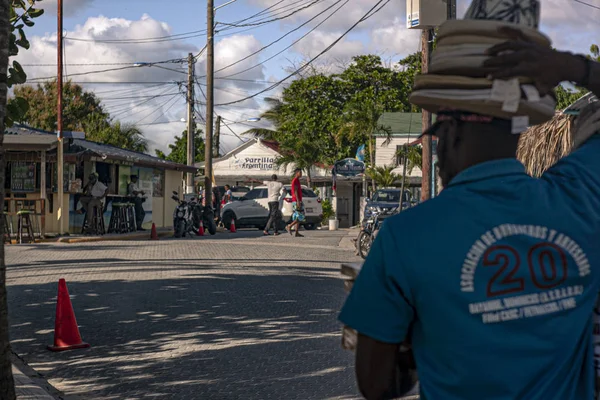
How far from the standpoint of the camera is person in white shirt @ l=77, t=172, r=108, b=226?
82.4 ft

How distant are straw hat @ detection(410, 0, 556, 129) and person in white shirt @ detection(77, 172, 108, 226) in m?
23.9

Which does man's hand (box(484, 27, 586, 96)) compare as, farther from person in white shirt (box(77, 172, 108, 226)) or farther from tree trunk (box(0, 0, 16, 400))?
person in white shirt (box(77, 172, 108, 226))

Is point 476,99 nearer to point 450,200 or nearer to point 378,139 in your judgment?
point 450,200

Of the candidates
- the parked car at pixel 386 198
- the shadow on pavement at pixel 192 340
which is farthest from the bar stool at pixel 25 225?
the shadow on pavement at pixel 192 340

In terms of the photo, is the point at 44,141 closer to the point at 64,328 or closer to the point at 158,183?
the point at 158,183

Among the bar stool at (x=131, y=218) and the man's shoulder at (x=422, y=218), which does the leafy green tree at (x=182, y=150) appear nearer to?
the bar stool at (x=131, y=218)

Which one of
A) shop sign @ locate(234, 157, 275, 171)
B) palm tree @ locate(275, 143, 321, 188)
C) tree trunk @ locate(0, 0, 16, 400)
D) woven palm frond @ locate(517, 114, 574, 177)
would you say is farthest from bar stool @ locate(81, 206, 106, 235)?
shop sign @ locate(234, 157, 275, 171)

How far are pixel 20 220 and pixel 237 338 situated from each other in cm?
1596

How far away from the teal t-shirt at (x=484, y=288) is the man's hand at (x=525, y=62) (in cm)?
23

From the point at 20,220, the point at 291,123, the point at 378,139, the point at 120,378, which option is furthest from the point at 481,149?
the point at 291,123

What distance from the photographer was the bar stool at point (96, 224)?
25.6 metres

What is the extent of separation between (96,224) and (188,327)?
17.4 m

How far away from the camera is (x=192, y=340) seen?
845 cm

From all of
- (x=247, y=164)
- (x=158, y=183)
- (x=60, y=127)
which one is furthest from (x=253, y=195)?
(x=247, y=164)
